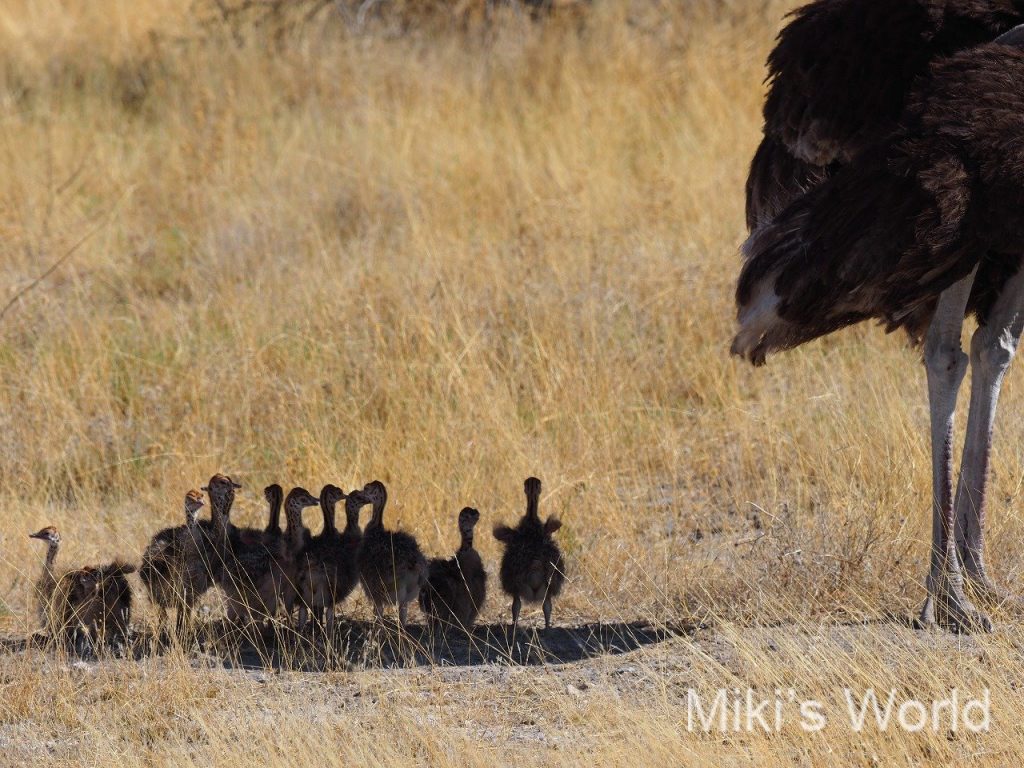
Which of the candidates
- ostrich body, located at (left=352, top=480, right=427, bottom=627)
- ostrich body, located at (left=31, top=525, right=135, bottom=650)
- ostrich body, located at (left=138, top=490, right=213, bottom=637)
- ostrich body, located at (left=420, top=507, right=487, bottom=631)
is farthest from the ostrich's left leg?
ostrich body, located at (left=31, top=525, right=135, bottom=650)

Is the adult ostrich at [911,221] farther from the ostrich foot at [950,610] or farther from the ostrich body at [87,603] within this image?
the ostrich body at [87,603]

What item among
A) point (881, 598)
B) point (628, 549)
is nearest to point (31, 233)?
point (628, 549)

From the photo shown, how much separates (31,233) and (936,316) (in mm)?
6233

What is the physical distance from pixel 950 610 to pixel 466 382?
114 inches

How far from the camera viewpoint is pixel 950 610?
531 cm

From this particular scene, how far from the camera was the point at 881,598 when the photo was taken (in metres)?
5.71

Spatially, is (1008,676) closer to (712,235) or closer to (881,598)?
(881,598)

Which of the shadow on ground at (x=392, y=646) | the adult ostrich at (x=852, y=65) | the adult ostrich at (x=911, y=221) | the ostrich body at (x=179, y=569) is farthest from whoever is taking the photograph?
the ostrich body at (x=179, y=569)

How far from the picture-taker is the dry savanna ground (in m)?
4.95

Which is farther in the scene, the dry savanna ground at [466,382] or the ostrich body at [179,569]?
the ostrich body at [179,569]

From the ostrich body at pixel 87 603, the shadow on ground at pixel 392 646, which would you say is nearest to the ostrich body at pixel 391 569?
the shadow on ground at pixel 392 646

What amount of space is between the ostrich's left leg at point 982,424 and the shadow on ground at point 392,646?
3.32 feet

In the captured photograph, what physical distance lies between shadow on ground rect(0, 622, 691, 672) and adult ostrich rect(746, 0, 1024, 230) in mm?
1593

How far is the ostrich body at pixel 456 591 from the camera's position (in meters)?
5.73
